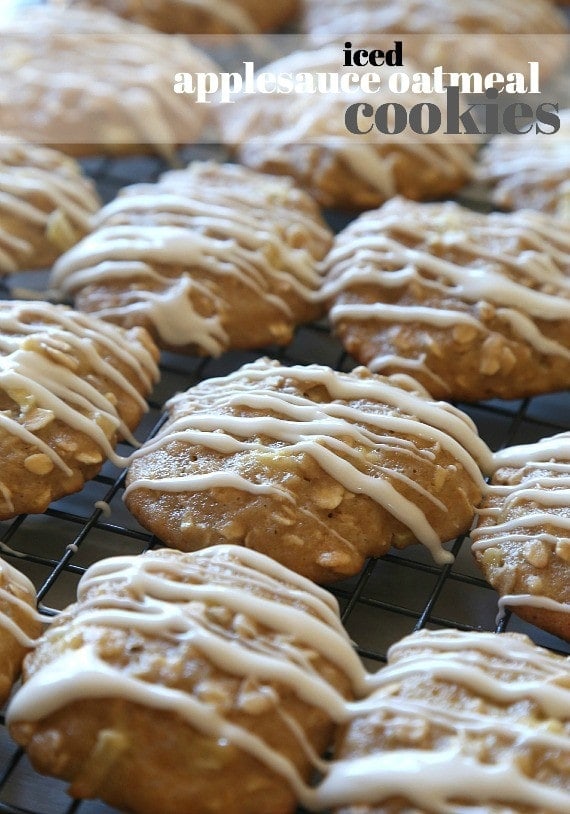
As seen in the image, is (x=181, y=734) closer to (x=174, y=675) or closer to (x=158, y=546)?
(x=174, y=675)

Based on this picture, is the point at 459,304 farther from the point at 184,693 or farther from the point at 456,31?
the point at 456,31

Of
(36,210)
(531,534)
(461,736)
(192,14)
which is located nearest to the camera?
(461,736)

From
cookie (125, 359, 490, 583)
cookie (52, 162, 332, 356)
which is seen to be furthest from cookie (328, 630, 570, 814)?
cookie (52, 162, 332, 356)

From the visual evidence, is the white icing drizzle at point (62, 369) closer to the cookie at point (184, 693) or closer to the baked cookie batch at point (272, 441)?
the baked cookie batch at point (272, 441)

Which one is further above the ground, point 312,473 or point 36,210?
point 36,210

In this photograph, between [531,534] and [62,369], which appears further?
[62,369]

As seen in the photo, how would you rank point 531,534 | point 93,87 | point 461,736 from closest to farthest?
point 461,736, point 531,534, point 93,87

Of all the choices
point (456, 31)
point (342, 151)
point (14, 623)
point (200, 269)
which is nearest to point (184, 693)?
point (14, 623)
